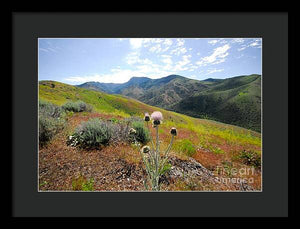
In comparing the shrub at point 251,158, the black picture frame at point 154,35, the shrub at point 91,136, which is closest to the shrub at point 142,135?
the shrub at point 91,136

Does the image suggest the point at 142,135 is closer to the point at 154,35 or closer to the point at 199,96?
the point at 154,35

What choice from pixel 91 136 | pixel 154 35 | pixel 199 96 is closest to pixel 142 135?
pixel 91 136

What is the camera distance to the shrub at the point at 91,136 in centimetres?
168

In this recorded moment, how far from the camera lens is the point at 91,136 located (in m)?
1.69

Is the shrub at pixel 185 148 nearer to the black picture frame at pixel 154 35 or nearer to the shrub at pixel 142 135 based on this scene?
the shrub at pixel 142 135

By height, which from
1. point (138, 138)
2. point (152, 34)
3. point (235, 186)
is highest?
point (152, 34)

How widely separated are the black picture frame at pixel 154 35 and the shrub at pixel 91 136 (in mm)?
482

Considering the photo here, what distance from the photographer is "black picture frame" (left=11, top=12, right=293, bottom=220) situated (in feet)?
3.96

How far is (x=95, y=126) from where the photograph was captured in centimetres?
181
